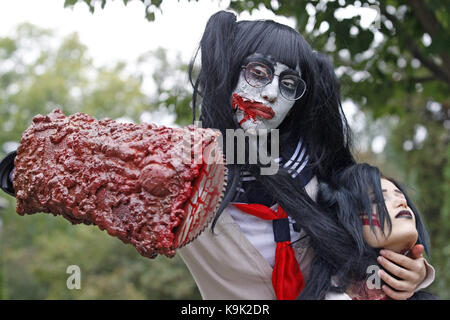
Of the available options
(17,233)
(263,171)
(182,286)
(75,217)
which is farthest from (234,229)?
(17,233)

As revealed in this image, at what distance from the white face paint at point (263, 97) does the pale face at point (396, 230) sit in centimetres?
37

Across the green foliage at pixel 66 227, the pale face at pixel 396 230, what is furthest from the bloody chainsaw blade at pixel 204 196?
the green foliage at pixel 66 227

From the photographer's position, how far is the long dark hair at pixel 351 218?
4.36 ft

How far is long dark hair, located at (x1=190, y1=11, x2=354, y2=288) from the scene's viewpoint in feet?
4.45

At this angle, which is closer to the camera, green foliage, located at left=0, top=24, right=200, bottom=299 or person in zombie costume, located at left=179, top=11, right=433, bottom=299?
person in zombie costume, located at left=179, top=11, right=433, bottom=299

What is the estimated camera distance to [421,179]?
5840 millimetres

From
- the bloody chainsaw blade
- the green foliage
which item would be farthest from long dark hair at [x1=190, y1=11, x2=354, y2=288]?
the green foliage

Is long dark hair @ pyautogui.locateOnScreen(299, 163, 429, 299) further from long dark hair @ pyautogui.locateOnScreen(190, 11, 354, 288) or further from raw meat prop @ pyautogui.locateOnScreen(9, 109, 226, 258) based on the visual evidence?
raw meat prop @ pyautogui.locateOnScreen(9, 109, 226, 258)

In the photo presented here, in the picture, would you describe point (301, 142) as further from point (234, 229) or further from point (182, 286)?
point (182, 286)

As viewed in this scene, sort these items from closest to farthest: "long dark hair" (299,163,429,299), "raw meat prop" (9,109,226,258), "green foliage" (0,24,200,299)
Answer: "raw meat prop" (9,109,226,258) → "long dark hair" (299,163,429,299) → "green foliage" (0,24,200,299)

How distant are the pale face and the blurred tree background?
28cm

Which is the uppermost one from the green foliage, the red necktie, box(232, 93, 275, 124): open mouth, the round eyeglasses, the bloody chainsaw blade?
the round eyeglasses

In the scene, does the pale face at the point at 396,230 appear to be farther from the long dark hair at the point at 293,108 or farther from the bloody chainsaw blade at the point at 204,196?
the bloody chainsaw blade at the point at 204,196

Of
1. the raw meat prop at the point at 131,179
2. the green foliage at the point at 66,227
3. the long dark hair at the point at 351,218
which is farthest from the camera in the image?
the green foliage at the point at 66,227
